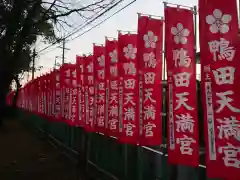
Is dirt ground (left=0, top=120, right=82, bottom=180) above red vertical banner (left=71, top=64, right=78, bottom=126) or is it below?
below

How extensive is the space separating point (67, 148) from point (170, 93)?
30.6 ft

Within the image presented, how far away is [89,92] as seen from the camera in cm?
993

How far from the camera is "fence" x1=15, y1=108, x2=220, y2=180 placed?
5.76 m

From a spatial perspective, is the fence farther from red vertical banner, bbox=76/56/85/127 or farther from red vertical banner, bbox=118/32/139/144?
red vertical banner, bbox=76/56/85/127

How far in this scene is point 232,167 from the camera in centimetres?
383

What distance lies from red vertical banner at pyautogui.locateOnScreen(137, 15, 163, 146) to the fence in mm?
422

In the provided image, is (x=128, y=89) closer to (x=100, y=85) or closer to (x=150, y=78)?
(x=150, y=78)

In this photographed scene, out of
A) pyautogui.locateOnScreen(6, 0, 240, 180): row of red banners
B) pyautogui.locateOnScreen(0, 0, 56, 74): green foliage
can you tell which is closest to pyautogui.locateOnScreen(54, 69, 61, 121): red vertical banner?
pyautogui.locateOnScreen(0, 0, 56, 74): green foliage

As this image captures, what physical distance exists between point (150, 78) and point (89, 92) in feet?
13.3

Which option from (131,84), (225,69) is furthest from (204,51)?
(131,84)

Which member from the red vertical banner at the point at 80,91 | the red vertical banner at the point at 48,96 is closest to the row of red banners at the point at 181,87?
the red vertical banner at the point at 80,91

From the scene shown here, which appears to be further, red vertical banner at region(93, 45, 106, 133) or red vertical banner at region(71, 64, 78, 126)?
red vertical banner at region(71, 64, 78, 126)

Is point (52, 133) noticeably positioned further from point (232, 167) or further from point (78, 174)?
point (232, 167)

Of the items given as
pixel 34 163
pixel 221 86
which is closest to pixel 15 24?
pixel 34 163
